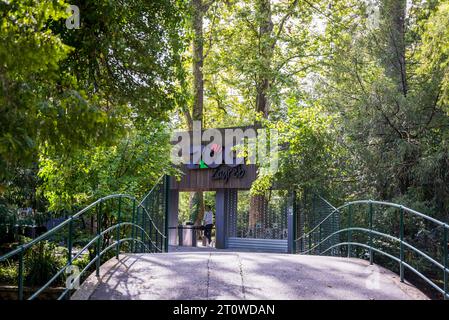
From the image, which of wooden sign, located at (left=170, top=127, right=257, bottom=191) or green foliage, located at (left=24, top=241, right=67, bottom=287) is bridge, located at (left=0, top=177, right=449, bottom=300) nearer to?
green foliage, located at (left=24, top=241, right=67, bottom=287)

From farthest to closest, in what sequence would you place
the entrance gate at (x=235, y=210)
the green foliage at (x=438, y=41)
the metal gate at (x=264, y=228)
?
the entrance gate at (x=235, y=210) → the metal gate at (x=264, y=228) → the green foliage at (x=438, y=41)

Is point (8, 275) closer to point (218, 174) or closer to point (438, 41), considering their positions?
point (218, 174)

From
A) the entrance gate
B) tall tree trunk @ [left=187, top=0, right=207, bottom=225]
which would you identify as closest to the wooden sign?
the entrance gate

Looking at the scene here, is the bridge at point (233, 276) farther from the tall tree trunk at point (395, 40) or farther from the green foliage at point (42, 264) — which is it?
the tall tree trunk at point (395, 40)

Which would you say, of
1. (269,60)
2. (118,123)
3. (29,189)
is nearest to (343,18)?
(269,60)

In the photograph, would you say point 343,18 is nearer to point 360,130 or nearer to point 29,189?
point 360,130

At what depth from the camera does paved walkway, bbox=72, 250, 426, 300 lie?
6.29 metres

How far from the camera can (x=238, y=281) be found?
6.95 metres

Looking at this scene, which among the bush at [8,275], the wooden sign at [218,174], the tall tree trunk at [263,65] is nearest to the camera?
the bush at [8,275]

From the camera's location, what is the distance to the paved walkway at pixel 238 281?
→ 20.6 ft

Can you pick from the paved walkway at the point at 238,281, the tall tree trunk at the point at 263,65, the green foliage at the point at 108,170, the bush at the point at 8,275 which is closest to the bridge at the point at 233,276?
the paved walkway at the point at 238,281

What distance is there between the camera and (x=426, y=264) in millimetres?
12531
